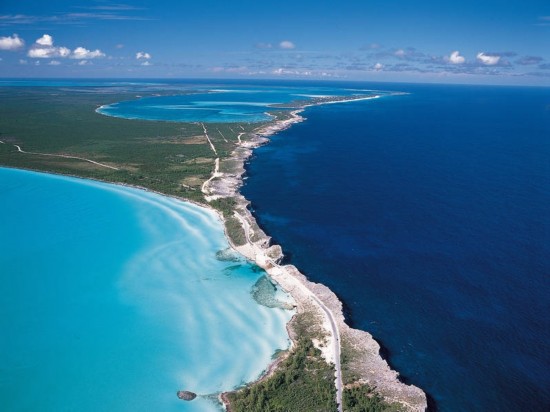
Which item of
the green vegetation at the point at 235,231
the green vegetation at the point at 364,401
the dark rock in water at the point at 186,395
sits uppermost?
the green vegetation at the point at 235,231

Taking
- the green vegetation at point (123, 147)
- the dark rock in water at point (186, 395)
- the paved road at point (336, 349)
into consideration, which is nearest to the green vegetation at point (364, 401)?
the paved road at point (336, 349)

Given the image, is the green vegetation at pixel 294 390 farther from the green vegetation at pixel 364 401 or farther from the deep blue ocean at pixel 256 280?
the deep blue ocean at pixel 256 280

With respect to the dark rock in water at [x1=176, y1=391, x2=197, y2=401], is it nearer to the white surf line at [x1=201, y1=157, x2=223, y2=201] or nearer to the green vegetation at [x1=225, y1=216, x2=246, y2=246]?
the green vegetation at [x1=225, y1=216, x2=246, y2=246]

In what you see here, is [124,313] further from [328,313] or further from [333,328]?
[333,328]

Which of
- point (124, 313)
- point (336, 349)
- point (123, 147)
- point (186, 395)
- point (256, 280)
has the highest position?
point (123, 147)

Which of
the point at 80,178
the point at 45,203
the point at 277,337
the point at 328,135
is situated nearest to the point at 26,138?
the point at 80,178

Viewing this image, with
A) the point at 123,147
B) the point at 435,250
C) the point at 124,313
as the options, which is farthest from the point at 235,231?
the point at 123,147

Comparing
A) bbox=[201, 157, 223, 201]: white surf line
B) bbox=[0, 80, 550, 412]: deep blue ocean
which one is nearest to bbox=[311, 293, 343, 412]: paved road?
bbox=[0, 80, 550, 412]: deep blue ocean
